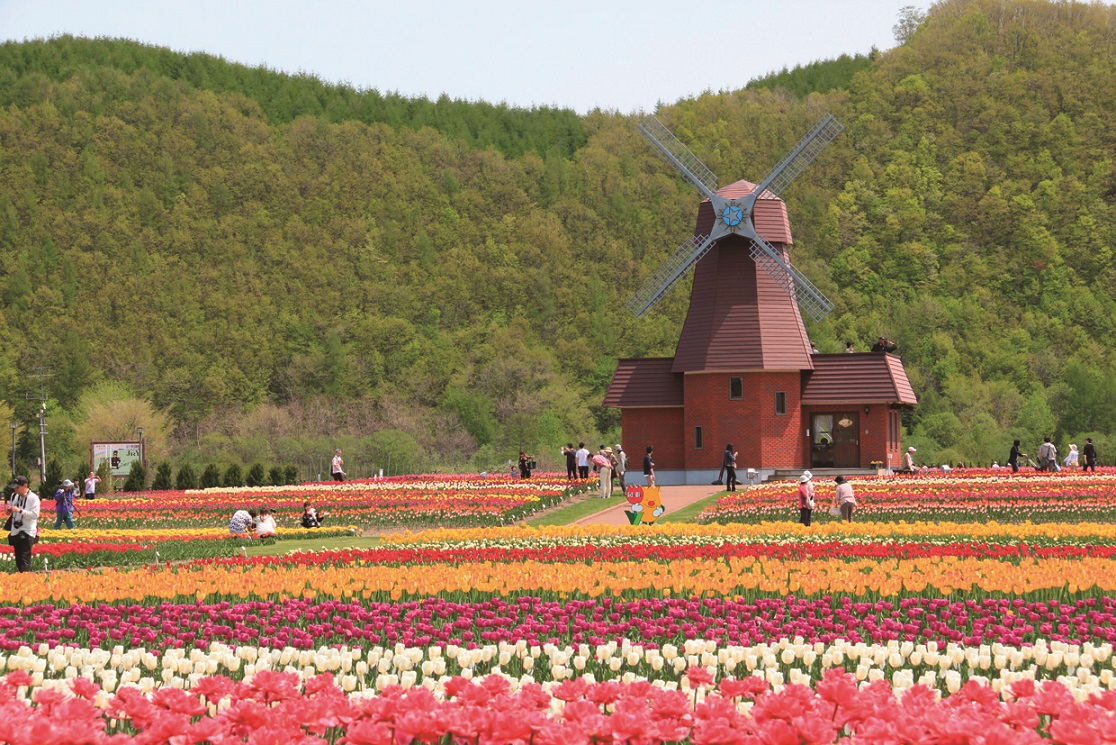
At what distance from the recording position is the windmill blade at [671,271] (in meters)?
48.2

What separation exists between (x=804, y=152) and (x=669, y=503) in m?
22.2

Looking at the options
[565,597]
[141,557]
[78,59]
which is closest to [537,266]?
[78,59]

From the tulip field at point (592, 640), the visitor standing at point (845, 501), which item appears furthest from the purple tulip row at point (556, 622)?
the visitor standing at point (845, 501)

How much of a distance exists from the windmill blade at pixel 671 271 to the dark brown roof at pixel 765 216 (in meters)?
0.70

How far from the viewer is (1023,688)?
6051mm

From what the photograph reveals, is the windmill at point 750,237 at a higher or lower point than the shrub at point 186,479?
higher

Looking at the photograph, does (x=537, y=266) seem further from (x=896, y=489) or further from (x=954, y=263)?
(x=896, y=489)

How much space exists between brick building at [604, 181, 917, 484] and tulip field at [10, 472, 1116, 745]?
2390 cm

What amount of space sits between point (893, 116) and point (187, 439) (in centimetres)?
6283

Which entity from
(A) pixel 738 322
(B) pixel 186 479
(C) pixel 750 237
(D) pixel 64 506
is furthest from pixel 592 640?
(B) pixel 186 479

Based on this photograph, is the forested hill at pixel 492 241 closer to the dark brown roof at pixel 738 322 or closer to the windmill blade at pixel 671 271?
the windmill blade at pixel 671 271

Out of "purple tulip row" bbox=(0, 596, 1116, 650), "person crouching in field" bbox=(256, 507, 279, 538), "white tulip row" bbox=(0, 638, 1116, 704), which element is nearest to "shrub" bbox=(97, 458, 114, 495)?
"person crouching in field" bbox=(256, 507, 279, 538)

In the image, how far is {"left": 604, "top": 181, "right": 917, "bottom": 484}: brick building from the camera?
46312 millimetres

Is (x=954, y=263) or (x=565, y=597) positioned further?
(x=954, y=263)
